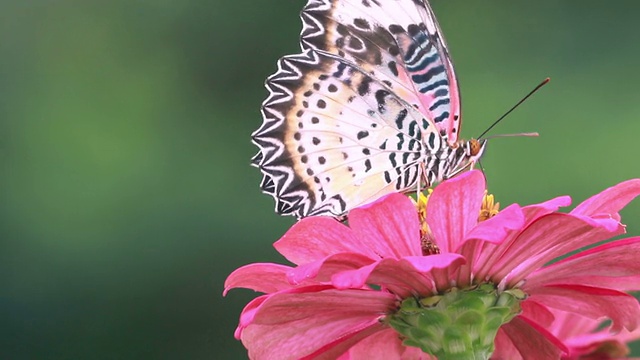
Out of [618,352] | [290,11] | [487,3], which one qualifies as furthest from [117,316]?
[618,352]

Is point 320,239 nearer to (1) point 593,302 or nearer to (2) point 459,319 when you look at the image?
(2) point 459,319

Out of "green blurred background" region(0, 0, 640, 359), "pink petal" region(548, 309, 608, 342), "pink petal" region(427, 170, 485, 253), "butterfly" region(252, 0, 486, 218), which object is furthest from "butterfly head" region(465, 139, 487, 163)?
"green blurred background" region(0, 0, 640, 359)

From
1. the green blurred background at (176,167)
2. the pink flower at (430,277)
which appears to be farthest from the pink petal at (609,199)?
the green blurred background at (176,167)

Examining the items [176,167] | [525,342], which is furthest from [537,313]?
[176,167]

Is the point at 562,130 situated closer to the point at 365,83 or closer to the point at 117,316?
the point at 117,316

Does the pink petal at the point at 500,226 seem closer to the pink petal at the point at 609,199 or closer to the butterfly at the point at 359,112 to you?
the pink petal at the point at 609,199

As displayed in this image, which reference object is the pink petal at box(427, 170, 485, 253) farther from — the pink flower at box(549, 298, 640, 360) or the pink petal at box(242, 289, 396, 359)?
the pink flower at box(549, 298, 640, 360)

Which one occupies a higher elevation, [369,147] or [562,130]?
[369,147]
